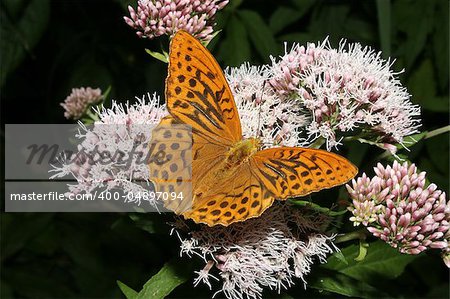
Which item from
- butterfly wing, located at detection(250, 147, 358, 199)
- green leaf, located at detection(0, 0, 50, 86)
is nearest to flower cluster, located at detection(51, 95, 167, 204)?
butterfly wing, located at detection(250, 147, 358, 199)

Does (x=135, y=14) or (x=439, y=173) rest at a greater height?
(x=135, y=14)

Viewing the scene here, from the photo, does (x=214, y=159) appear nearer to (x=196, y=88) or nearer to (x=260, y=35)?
(x=196, y=88)

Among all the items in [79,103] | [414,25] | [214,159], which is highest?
[414,25]

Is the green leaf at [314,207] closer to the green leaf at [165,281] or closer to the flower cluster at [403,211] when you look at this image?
the flower cluster at [403,211]

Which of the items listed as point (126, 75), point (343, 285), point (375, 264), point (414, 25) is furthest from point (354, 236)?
point (126, 75)

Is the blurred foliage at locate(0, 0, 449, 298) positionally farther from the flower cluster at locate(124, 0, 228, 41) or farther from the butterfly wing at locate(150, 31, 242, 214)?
the butterfly wing at locate(150, 31, 242, 214)

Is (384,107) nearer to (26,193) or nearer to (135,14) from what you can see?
(135,14)

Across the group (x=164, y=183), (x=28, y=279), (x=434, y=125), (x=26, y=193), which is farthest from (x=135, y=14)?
(x=434, y=125)
